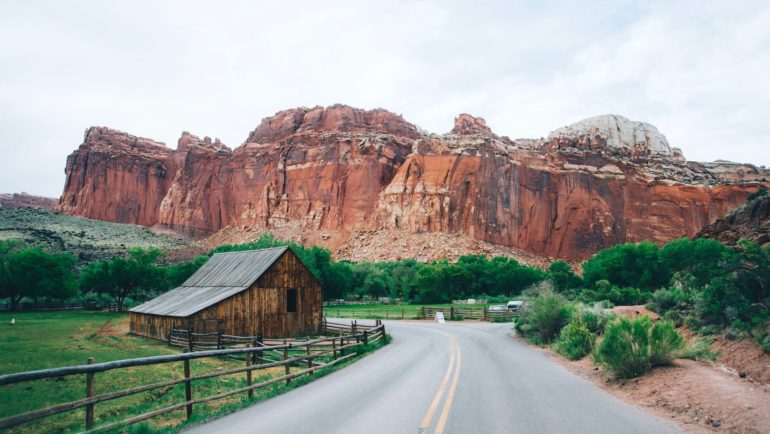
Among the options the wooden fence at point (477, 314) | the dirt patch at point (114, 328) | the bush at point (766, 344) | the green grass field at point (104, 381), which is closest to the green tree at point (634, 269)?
the wooden fence at point (477, 314)

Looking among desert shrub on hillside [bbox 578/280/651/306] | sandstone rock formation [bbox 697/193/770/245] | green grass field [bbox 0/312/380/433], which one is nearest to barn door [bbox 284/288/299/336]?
green grass field [bbox 0/312/380/433]

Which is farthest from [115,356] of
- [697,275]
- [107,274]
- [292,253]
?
[107,274]

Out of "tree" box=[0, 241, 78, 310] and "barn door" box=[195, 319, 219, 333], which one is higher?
"tree" box=[0, 241, 78, 310]

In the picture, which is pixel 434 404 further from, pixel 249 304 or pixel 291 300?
pixel 291 300

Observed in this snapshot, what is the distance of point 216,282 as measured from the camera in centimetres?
2847

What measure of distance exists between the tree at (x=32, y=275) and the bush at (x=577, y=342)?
46064mm

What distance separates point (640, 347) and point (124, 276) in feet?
158

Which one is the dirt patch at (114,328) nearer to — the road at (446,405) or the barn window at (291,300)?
the barn window at (291,300)

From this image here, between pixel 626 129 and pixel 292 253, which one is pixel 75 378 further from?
pixel 626 129

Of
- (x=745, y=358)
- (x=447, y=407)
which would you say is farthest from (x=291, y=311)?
(x=745, y=358)

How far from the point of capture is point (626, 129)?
172500 millimetres

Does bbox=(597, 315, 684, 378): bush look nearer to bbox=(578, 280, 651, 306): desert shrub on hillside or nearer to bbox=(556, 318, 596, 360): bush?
bbox=(556, 318, 596, 360): bush

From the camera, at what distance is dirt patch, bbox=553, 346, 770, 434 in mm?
6918

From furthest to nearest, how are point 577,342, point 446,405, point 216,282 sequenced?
1. point 216,282
2. point 577,342
3. point 446,405
